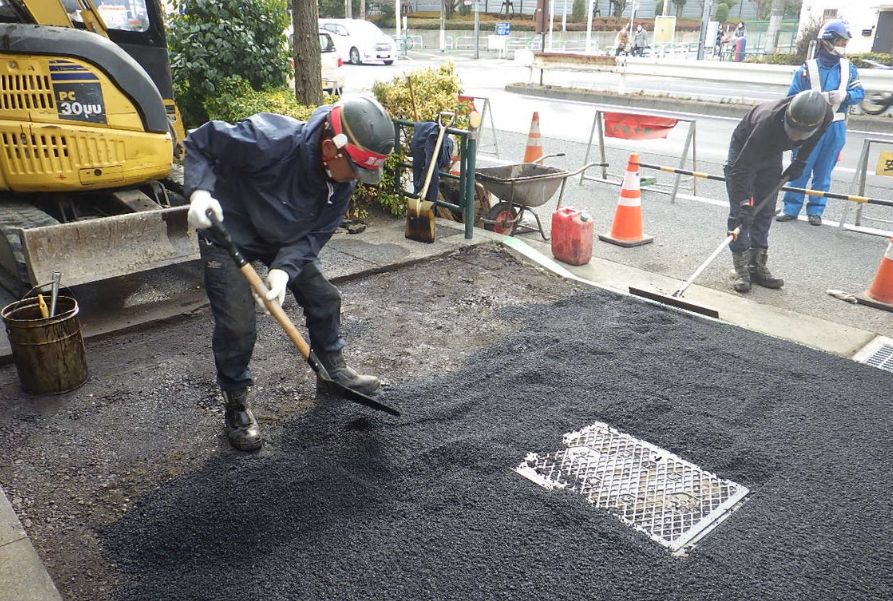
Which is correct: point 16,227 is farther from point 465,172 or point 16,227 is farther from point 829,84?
point 829,84

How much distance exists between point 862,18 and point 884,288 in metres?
25.2

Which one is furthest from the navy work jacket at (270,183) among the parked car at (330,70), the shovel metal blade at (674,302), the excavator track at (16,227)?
the parked car at (330,70)

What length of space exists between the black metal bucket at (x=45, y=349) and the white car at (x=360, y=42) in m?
26.6

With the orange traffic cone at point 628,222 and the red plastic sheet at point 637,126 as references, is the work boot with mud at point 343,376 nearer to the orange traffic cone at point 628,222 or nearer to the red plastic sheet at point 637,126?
the orange traffic cone at point 628,222

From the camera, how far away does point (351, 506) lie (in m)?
2.88

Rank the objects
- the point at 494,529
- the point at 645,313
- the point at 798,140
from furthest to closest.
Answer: the point at 798,140, the point at 645,313, the point at 494,529

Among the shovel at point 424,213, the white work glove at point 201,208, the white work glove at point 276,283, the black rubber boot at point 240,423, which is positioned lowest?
the black rubber boot at point 240,423

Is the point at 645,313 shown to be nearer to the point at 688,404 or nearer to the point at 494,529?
the point at 688,404

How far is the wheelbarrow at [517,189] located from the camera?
6402 millimetres

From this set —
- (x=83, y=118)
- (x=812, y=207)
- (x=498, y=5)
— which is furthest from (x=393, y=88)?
(x=498, y=5)

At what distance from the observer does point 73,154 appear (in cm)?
459

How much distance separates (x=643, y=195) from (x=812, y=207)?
2.00 metres

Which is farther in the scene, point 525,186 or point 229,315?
point 525,186

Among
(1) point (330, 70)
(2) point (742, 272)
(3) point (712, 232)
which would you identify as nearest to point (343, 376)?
(2) point (742, 272)
